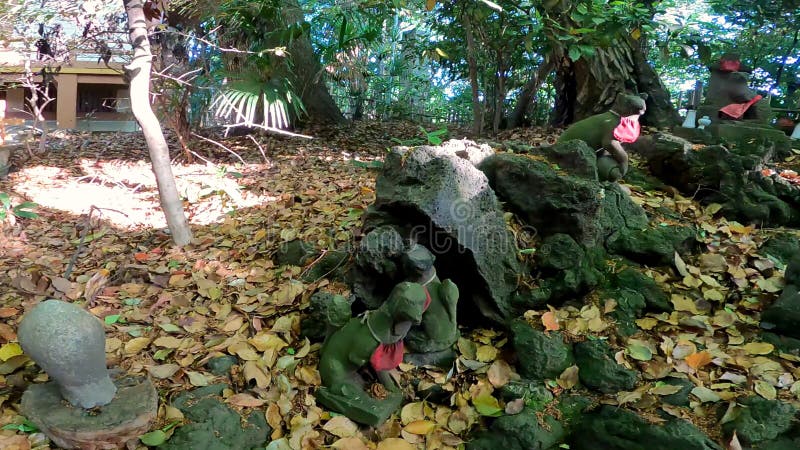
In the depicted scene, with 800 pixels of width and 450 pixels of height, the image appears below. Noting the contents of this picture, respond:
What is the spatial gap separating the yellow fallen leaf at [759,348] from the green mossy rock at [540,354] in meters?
0.90

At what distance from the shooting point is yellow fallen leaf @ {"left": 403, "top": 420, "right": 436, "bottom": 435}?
211cm

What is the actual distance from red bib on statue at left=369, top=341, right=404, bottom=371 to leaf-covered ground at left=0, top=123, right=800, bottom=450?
0.71 ft

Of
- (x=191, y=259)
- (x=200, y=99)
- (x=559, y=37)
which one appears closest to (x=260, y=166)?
(x=200, y=99)

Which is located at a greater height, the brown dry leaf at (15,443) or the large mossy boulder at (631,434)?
the large mossy boulder at (631,434)

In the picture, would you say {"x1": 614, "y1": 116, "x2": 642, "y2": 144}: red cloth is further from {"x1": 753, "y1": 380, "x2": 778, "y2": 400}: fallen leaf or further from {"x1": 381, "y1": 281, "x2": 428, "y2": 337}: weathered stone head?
{"x1": 381, "y1": 281, "x2": 428, "y2": 337}: weathered stone head

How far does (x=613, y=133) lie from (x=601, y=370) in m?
1.73

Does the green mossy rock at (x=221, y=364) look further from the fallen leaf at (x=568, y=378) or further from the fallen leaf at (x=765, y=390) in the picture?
the fallen leaf at (x=765, y=390)

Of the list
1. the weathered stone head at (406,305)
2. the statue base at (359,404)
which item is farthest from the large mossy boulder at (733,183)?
the statue base at (359,404)

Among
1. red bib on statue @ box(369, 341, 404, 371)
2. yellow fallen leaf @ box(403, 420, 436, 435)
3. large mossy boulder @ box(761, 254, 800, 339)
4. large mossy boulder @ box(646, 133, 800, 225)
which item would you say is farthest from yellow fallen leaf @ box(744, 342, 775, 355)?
red bib on statue @ box(369, 341, 404, 371)

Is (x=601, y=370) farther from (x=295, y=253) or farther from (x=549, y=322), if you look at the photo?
(x=295, y=253)

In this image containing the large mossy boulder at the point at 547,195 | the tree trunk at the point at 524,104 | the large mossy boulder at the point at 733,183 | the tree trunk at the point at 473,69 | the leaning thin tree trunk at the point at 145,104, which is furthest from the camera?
the tree trunk at the point at 524,104

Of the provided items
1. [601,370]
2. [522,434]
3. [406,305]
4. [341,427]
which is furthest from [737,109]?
[341,427]

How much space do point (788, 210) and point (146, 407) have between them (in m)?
4.27

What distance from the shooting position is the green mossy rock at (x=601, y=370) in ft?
7.42
